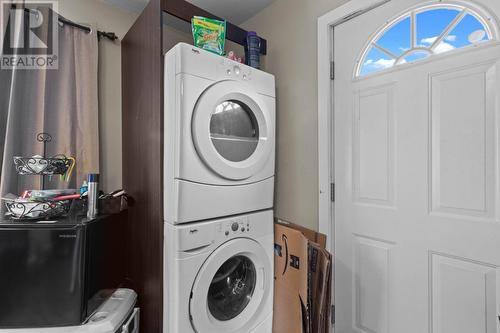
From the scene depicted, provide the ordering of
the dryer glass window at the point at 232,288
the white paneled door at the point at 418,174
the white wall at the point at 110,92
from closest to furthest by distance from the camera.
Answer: the white paneled door at the point at 418,174 → the dryer glass window at the point at 232,288 → the white wall at the point at 110,92

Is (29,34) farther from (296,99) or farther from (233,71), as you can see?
(296,99)

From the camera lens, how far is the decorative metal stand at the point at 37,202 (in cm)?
115

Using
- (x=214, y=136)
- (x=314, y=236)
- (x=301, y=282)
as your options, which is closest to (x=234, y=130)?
(x=214, y=136)

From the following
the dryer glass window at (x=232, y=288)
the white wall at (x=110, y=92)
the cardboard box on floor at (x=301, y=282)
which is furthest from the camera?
the white wall at (x=110, y=92)

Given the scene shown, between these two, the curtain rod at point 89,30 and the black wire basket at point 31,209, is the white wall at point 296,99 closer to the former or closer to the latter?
the curtain rod at point 89,30

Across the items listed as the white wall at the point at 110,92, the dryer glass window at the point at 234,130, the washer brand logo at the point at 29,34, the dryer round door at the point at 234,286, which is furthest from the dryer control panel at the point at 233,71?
the washer brand logo at the point at 29,34

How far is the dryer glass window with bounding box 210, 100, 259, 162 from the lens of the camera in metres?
1.40

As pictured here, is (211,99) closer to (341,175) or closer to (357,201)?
(341,175)

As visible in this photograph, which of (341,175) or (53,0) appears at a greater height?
(53,0)

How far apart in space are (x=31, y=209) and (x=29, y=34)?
1.11 m

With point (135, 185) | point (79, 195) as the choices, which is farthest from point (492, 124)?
point (79, 195)

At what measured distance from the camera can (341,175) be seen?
154cm

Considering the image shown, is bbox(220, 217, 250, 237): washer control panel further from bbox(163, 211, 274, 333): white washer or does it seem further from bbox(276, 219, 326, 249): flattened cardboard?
bbox(276, 219, 326, 249): flattened cardboard

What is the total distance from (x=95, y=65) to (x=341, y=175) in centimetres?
184
